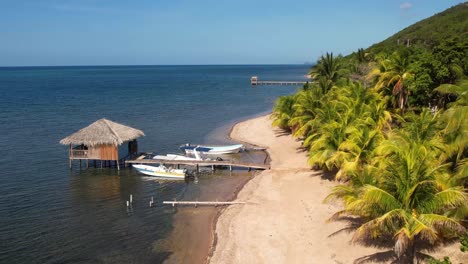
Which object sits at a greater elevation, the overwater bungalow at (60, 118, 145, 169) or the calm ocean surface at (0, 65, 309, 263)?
the overwater bungalow at (60, 118, 145, 169)

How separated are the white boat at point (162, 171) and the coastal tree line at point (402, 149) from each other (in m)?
9.17

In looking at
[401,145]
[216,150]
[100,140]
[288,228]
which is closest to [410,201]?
[401,145]

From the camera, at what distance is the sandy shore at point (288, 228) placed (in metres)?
15.6

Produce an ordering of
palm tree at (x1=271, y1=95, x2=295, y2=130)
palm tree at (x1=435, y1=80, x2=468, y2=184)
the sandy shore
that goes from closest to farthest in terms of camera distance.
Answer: palm tree at (x1=435, y1=80, x2=468, y2=184), the sandy shore, palm tree at (x1=271, y1=95, x2=295, y2=130)

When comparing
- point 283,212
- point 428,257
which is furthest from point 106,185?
Answer: point 428,257

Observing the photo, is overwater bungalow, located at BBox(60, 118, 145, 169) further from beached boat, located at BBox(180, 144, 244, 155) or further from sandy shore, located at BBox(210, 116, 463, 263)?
sandy shore, located at BBox(210, 116, 463, 263)

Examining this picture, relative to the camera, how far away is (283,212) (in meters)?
20.4

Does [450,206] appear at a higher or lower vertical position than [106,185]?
A: higher

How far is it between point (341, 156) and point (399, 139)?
5422 millimetres

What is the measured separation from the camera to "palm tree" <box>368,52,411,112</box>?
29.1 meters

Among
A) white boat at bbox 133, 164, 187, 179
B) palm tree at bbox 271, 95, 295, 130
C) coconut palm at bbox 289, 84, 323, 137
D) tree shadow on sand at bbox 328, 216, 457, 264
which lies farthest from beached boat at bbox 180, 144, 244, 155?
tree shadow on sand at bbox 328, 216, 457, 264

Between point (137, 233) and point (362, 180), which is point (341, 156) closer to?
point (362, 180)

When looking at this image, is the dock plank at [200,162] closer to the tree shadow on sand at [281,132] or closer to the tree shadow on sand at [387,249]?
the tree shadow on sand at [281,132]

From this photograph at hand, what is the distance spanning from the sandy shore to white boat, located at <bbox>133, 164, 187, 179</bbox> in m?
5.27
